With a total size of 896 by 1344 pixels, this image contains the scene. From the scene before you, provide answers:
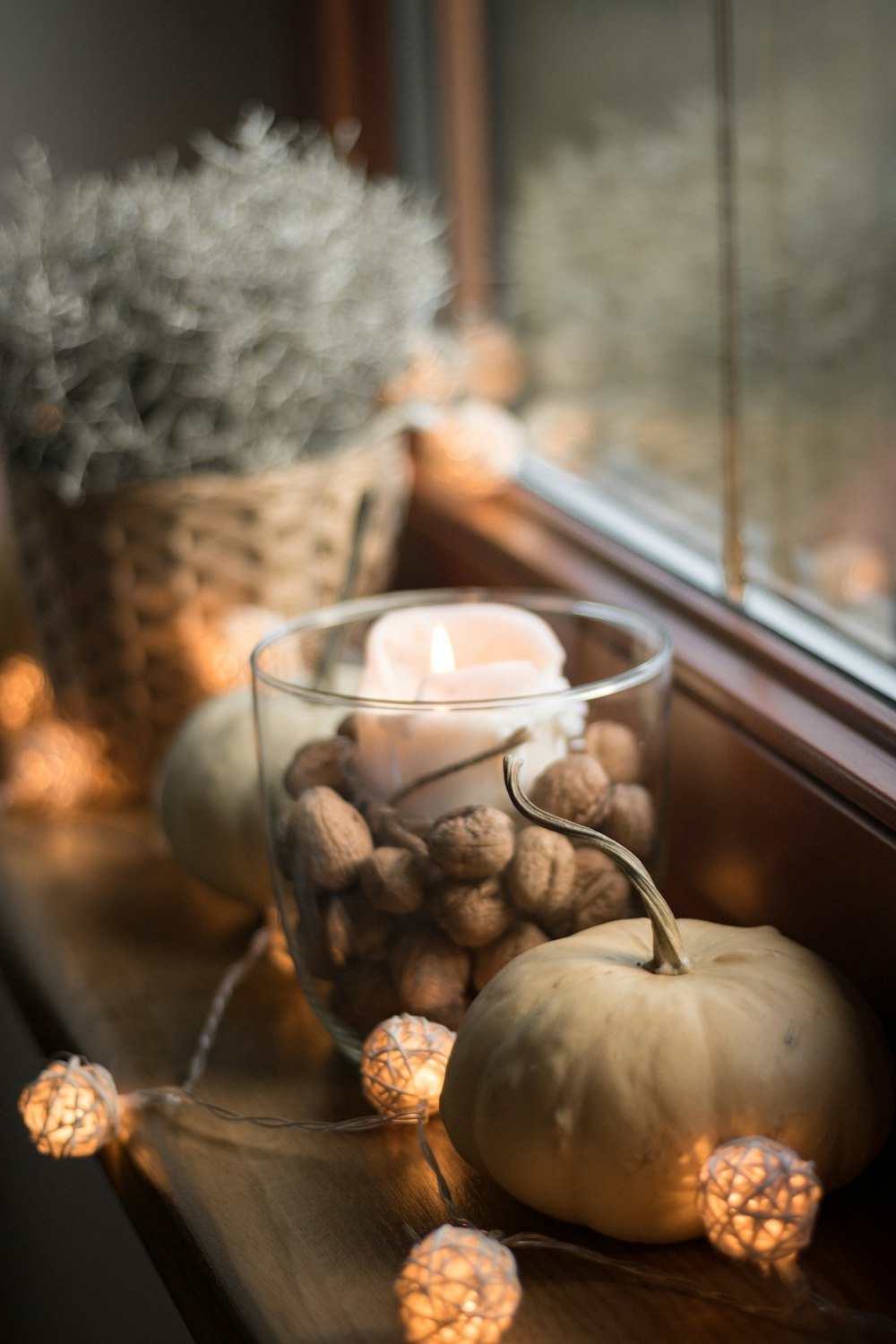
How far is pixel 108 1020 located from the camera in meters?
0.56

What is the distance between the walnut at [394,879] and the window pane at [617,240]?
0.27m

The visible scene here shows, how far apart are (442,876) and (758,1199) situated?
0.46 feet

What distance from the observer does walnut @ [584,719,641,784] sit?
1.52 feet

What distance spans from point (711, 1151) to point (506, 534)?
44 cm

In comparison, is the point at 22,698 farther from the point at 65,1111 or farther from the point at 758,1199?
the point at 758,1199

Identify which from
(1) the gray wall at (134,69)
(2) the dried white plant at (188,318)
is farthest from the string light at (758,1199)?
(1) the gray wall at (134,69)

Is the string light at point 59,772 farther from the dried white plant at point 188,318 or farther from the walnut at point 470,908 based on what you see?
the walnut at point 470,908

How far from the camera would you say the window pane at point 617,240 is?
68cm

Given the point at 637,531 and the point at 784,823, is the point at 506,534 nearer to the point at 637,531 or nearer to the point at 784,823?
the point at 637,531

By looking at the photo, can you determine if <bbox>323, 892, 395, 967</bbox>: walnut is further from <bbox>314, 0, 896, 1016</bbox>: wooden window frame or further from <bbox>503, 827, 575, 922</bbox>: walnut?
<bbox>314, 0, 896, 1016</bbox>: wooden window frame

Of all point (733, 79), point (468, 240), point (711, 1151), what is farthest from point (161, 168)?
point (711, 1151)

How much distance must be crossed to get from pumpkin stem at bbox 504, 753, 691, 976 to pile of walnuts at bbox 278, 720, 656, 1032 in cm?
4

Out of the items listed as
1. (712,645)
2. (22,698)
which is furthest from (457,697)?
(22,698)

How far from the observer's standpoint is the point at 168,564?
707 millimetres
